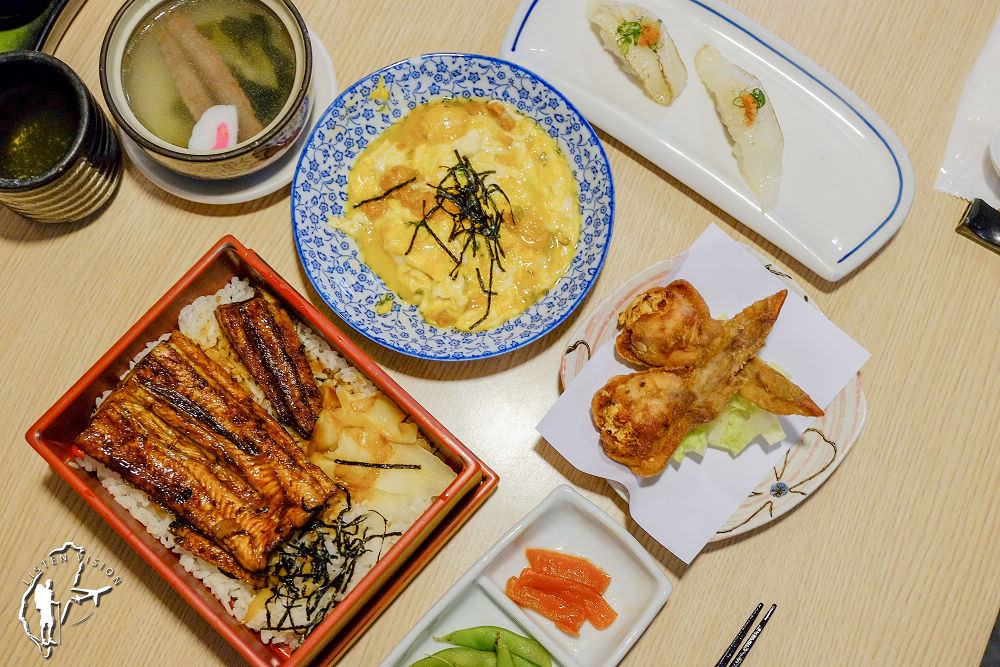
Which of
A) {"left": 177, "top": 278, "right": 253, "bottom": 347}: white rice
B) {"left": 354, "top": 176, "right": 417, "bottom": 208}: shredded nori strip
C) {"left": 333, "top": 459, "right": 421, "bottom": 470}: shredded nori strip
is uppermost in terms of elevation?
{"left": 177, "top": 278, "right": 253, "bottom": 347}: white rice

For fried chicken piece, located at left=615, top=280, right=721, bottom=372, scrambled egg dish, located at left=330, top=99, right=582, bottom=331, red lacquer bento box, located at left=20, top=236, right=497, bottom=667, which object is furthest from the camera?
scrambled egg dish, located at left=330, top=99, right=582, bottom=331

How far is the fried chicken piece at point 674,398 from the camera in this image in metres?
2.14

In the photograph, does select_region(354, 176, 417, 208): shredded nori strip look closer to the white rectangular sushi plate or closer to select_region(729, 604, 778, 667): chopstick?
the white rectangular sushi plate

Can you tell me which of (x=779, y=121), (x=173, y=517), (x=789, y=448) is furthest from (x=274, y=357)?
(x=779, y=121)

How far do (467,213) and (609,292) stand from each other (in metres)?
0.54

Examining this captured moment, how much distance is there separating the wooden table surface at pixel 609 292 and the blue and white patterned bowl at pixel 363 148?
0.52ft

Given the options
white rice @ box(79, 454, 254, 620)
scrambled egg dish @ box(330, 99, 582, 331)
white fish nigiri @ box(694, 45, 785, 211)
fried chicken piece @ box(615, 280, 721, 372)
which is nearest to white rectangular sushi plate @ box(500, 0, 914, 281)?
white fish nigiri @ box(694, 45, 785, 211)

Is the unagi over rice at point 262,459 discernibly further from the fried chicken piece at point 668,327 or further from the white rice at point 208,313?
the fried chicken piece at point 668,327

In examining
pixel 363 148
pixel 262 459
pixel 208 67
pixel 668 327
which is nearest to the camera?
pixel 262 459

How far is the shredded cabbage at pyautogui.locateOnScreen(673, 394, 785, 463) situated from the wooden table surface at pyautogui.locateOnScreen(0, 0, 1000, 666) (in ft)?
1.00

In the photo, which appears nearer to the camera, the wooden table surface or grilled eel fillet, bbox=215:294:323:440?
grilled eel fillet, bbox=215:294:323:440

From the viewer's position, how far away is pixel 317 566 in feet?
7.00

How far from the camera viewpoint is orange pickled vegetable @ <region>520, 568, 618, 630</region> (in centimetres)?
221

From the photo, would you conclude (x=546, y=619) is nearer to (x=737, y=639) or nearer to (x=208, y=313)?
(x=737, y=639)
